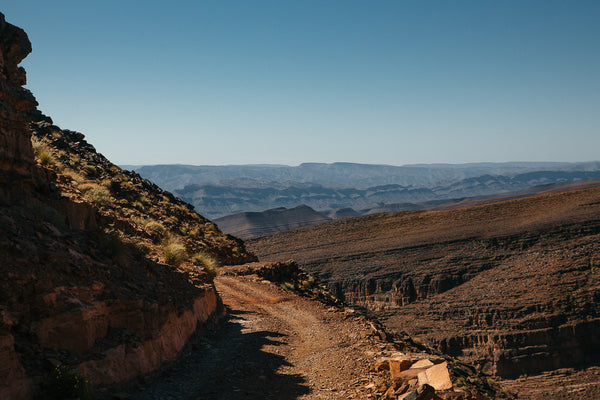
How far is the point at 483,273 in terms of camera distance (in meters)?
48.2

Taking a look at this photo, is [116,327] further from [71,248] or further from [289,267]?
[289,267]

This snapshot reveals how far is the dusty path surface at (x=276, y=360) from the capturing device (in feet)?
24.0

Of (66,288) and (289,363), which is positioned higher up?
(66,288)

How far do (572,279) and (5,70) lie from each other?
1733 inches

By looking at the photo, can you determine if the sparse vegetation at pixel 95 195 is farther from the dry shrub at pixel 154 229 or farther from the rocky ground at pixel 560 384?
the rocky ground at pixel 560 384

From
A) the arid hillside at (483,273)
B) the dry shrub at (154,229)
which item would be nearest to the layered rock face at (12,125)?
the dry shrub at (154,229)

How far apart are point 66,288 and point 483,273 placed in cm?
4746

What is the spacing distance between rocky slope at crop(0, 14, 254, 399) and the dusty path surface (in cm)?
52

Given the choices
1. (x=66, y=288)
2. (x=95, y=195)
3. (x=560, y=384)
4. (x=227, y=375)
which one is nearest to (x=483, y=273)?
(x=560, y=384)

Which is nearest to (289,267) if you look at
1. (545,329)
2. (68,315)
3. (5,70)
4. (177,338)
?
(177,338)

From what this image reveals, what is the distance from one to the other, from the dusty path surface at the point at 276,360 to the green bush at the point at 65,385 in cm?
100

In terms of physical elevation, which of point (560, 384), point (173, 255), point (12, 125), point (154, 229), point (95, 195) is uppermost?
point (12, 125)

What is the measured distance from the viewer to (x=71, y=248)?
7.19 m

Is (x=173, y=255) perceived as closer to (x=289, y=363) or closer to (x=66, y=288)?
(x=289, y=363)
